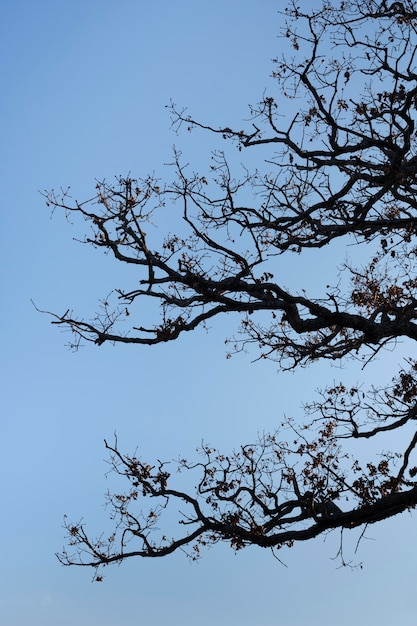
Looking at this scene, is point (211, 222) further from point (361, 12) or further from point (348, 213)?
point (361, 12)

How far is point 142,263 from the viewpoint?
11617 mm

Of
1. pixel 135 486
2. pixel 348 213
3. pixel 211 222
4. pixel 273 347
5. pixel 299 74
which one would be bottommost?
pixel 135 486

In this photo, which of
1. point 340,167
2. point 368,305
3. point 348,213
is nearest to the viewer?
point 348,213

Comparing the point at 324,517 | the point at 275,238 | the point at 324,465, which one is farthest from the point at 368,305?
the point at 324,517

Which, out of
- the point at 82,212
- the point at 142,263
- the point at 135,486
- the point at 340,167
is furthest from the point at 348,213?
the point at 135,486

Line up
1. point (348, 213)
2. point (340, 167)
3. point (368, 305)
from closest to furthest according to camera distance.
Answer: point (348, 213) → point (340, 167) → point (368, 305)

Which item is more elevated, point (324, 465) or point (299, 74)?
point (299, 74)

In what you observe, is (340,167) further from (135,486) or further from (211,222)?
(135,486)

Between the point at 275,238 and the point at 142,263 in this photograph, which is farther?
the point at 275,238

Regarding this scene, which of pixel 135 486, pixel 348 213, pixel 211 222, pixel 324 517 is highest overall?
pixel 211 222

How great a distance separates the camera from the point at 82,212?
11719 mm

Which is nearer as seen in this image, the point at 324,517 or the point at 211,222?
the point at 324,517

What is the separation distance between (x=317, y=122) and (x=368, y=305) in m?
3.57

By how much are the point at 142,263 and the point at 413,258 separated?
5.19 metres
